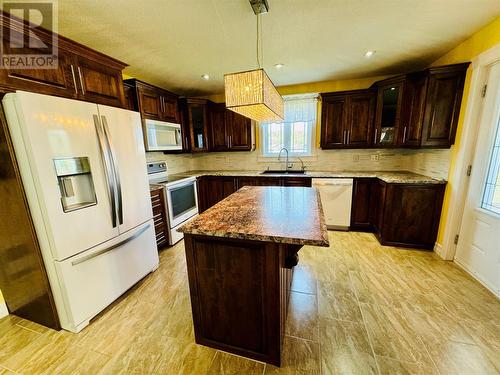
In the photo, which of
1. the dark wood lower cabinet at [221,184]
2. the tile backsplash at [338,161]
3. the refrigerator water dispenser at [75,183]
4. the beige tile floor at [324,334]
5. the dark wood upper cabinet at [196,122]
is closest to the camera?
the beige tile floor at [324,334]

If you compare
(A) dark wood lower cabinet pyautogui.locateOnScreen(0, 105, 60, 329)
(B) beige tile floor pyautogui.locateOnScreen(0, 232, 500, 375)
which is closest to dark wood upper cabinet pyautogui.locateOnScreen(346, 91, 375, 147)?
(B) beige tile floor pyautogui.locateOnScreen(0, 232, 500, 375)

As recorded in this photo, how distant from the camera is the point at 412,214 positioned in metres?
2.64

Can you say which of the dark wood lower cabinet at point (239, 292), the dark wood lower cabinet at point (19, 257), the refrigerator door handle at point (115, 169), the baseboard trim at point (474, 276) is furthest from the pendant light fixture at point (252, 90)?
the baseboard trim at point (474, 276)

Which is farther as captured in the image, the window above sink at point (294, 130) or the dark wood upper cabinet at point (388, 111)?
the window above sink at point (294, 130)

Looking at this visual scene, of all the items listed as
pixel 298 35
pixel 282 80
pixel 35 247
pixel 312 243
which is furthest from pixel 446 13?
pixel 35 247

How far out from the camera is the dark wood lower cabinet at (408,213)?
8.36ft

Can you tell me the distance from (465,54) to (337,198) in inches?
83.6

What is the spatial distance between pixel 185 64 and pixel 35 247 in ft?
7.88

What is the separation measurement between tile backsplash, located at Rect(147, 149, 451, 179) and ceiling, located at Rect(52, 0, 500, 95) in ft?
4.11

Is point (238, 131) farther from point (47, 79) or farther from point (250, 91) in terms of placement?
point (47, 79)

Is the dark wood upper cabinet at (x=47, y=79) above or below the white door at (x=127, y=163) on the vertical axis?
above

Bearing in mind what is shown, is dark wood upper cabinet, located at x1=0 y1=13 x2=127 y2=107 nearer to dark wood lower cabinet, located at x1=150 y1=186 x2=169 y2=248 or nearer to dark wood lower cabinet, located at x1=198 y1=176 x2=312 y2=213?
dark wood lower cabinet, located at x1=150 y1=186 x2=169 y2=248

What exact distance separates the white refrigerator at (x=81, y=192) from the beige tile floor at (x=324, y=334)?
236 millimetres

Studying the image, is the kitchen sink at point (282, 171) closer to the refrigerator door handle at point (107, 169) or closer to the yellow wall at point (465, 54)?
the yellow wall at point (465, 54)
